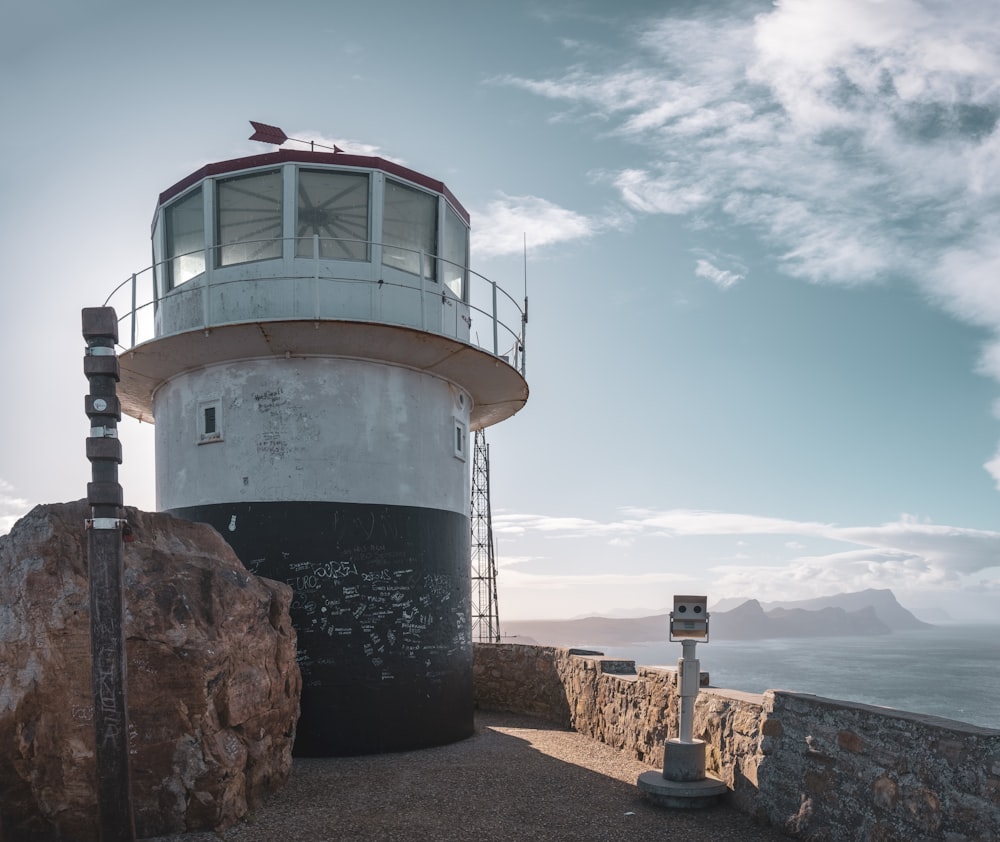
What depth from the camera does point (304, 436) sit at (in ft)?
37.2

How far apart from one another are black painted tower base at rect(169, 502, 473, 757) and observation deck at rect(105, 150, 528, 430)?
206cm

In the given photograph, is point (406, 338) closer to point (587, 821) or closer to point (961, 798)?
point (587, 821)

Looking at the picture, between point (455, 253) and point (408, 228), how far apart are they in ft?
3.35

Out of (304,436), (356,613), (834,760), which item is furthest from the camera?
(304,436)

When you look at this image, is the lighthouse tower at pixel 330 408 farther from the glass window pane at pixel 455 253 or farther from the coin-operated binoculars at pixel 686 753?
the coin-operated binoculars at pixel 686 753

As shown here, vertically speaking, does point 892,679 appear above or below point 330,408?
below

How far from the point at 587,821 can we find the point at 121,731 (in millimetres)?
4082

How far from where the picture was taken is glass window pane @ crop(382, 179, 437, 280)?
39.5 feet

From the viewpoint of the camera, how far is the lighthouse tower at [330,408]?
435 inches

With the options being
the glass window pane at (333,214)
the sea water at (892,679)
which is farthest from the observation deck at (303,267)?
the sea water at (892,679)

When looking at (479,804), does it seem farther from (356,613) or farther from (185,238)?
(185,238)

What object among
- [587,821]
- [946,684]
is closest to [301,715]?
[587,821]

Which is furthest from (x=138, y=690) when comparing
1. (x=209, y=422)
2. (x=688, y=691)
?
(x=688, y=691)

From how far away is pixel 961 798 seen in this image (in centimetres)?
586
